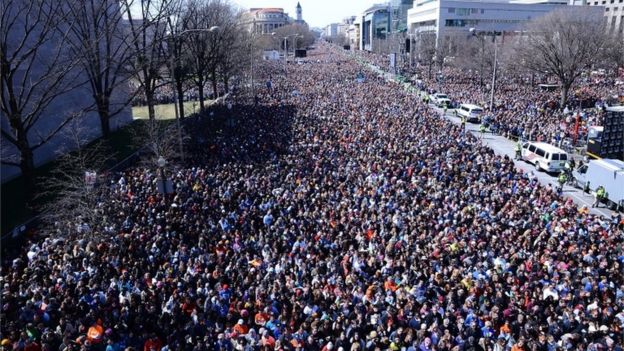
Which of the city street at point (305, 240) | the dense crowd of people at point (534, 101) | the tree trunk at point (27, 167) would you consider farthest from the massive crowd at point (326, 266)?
the dense crowd of people at point (534, 101)

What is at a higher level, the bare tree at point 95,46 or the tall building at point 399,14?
the tall building at point 399,14

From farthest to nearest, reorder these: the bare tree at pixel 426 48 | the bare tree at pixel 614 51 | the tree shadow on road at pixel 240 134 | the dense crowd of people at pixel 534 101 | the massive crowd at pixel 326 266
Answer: the bare tree at pixel 426 48 → the bare tree at pixel 614 51 → the dense crowd of people at pixel 534 101 → the tree shadow on road at pixel 240 134 → the massive crowd at pixel 326 266

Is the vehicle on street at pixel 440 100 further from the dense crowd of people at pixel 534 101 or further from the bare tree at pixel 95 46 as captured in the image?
the bare tree at pixel 95 46

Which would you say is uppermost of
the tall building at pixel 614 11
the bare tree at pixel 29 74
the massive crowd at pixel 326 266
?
the tall building at pixel 614 11

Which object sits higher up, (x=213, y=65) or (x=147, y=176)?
(x=213, y=65)

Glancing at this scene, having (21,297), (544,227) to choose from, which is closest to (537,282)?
(544,227)

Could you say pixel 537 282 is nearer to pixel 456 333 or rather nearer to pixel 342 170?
pixel 456 333

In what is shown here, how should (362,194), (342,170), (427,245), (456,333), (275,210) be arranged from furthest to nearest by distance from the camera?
(342,170), (362,194), (275,210), (427,245), (456,333)
